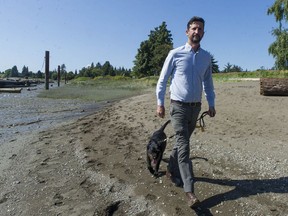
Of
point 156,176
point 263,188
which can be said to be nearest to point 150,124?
point 156,176

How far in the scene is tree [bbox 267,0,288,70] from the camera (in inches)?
1271

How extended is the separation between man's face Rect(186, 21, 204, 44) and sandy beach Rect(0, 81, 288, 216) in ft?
7.46

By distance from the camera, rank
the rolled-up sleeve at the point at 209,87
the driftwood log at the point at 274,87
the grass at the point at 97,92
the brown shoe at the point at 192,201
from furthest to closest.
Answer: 1. the grass at the point at 97,92
2. the driftwood log at the point at 274,87
3. the rolled-up sleeve at the point at 209,87
4. the brown shoe at the point at 192,201

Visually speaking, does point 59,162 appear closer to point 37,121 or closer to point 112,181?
point 112,181

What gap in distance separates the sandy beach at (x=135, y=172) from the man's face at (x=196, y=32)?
227 cm

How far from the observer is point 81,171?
6484mm

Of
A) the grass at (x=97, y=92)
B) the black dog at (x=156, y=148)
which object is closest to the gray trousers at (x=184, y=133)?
the black dog at (x=156, y=148)

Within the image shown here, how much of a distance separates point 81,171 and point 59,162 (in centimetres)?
90

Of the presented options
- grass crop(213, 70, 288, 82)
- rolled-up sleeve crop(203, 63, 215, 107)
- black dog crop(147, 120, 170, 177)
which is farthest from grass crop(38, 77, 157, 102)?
rolled-up sleeve crop(203, 63, 215, 107)

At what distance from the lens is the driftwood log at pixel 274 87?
14.8 metres

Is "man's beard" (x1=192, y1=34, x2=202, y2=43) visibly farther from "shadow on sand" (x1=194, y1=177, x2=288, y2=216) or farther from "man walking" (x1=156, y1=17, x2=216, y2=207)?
"shadow on sand" (x1=194, y1=177, x2=288, y2=216)

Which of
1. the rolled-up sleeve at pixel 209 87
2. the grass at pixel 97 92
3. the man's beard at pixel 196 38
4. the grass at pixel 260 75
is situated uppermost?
the grass at pixel 260 75

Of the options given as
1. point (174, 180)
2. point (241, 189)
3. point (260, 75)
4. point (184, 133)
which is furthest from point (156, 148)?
point (260, 75)

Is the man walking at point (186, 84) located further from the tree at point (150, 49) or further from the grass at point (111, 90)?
the tree at point (150, 49)
